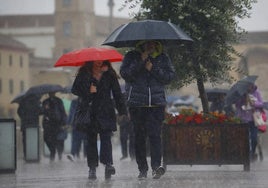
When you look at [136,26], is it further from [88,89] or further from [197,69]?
[197,69]

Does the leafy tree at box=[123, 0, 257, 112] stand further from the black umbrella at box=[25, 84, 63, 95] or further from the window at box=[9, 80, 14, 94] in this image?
the window at box=[9, 80, 14, 94]

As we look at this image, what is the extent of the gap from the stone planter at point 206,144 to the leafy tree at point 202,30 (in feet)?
4.42

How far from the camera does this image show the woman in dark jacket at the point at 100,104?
13.7 metres

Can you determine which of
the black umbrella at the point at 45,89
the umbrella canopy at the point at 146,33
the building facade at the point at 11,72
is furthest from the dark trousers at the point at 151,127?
the building facade at the point at 11,72

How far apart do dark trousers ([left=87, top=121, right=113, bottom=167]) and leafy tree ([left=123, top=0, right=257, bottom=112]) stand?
3.43 meters

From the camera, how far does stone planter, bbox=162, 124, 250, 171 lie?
51.9ft

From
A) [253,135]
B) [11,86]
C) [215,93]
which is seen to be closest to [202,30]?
[253,135]

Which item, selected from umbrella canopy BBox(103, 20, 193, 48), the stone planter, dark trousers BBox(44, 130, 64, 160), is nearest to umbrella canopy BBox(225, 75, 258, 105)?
the stone planter

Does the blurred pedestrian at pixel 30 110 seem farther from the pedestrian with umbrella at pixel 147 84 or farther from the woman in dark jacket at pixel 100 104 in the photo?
the pedestrian with umbrella at pixel 147 84

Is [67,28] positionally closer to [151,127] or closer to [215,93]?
[215,93]

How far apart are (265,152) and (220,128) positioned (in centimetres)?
1335

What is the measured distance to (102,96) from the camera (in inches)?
541

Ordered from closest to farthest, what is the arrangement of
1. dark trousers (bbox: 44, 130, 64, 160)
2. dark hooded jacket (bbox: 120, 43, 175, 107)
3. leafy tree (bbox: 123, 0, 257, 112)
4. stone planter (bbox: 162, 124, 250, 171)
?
1. dark hooded jacket (bbox: 120, 43, 175, 107)
2. stone planter (bbox: 162, 124, 250, 171)
3. leafy tree (bbox: 123, 0, 257, 112)
4. dark trousers (bbox: 44, 130, 64, 160)

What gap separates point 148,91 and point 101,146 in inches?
37.2
